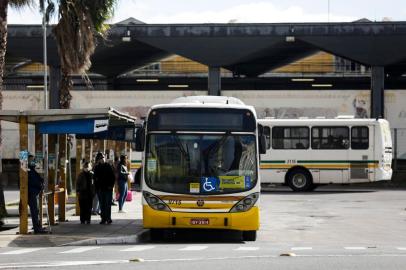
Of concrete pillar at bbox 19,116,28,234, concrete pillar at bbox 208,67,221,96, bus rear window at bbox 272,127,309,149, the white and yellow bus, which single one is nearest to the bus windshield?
the white and yellow bus

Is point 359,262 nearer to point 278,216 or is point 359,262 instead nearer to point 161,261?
point 161,261

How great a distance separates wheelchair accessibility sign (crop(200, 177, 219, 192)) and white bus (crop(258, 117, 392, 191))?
20.0 metres

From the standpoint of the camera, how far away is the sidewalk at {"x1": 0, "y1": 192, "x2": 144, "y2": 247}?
18.2m

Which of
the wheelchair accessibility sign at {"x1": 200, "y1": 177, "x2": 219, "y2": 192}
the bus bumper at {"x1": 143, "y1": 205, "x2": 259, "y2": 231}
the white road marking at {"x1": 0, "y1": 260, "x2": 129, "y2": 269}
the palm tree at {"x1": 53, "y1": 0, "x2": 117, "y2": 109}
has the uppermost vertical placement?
the palm tree at {"x1": 53, "y1": 0, "x2": 117, "y2": 109}

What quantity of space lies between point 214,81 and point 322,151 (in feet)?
32.7

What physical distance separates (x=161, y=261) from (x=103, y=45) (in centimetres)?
3377

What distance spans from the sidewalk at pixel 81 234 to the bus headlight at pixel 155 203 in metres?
0.93

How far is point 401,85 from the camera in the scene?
60.5m

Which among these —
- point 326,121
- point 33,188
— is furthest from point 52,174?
point 326,121

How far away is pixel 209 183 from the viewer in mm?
18844

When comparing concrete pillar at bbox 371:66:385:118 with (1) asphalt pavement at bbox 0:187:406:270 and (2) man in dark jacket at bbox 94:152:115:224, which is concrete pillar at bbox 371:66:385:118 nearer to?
(1) asphalt pavement at bbox 0:187:406:270

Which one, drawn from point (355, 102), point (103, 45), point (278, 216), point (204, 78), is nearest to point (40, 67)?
point (204, 78)

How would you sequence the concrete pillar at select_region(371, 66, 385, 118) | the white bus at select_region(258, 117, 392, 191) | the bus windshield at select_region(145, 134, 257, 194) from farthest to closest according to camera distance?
the concrete pillar at select_region(371, 66, 385, 118) < the white bus at select_region(258, 117, 392, 191) < the bus windshield at select_region(145, 134, 257, 194)

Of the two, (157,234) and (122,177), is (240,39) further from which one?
(157,234)
